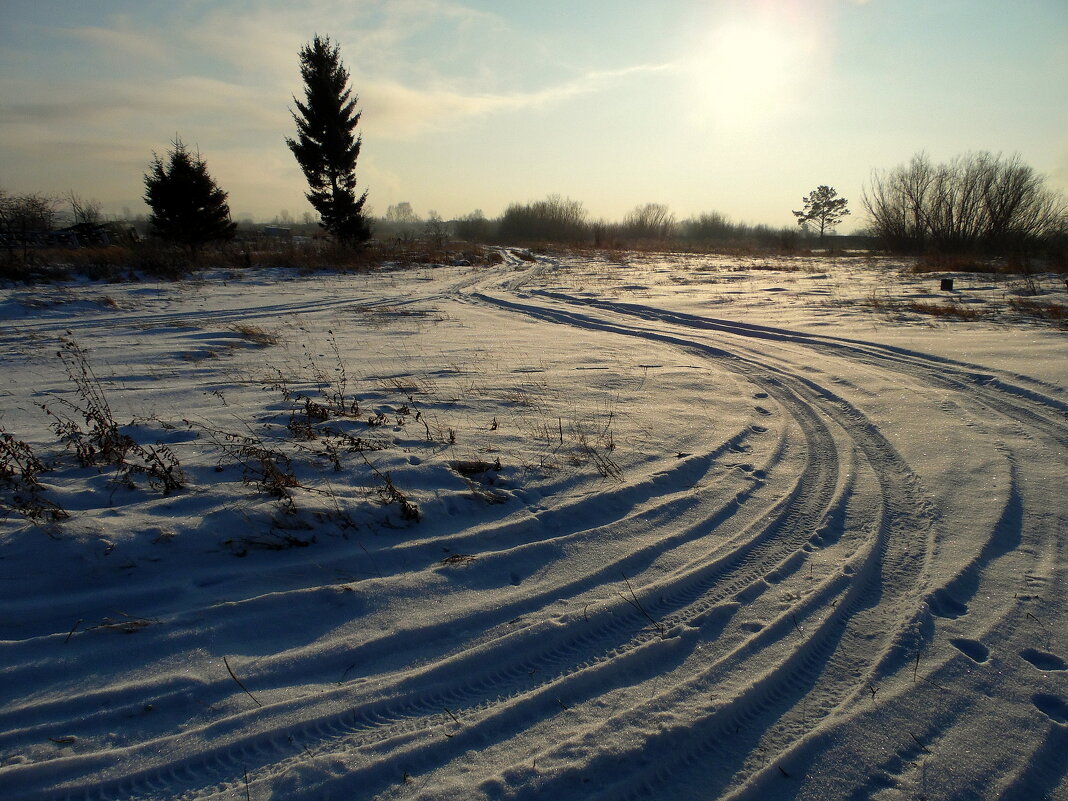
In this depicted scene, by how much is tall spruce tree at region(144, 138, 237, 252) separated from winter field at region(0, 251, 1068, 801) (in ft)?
72.9

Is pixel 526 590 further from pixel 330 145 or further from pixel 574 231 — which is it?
pixel 574 231

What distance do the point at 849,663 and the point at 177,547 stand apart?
11.8ft

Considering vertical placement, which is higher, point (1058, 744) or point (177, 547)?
point (177, 547)

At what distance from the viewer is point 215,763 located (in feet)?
6.13

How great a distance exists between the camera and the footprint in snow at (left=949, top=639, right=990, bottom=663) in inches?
96.2

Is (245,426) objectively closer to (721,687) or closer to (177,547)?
(177,547)

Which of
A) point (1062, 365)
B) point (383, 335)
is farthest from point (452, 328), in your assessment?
point (1062, 365)

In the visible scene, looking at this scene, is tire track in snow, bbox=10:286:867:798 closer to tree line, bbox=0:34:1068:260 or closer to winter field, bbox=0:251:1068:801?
winter field, bbox=0:251:1068:801

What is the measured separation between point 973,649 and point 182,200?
3094cm

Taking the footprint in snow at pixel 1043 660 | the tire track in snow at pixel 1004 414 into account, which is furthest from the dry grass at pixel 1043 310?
the footprint in snow at pixel 1043 660

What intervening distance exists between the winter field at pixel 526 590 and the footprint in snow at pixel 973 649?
0.5 inches

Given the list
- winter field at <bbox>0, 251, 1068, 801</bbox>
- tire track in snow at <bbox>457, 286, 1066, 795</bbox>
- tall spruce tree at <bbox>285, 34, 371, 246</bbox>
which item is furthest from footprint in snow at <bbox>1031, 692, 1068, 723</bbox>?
tall spruce tree at <bbox>285, 34, 371, 246</bbox>

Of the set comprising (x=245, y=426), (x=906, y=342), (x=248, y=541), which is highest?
(x=906, y=342)

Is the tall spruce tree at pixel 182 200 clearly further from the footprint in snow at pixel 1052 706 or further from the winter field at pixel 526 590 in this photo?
the footprint in snow at pixel 1052 706
